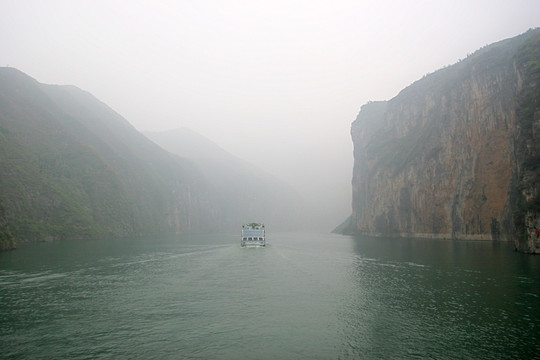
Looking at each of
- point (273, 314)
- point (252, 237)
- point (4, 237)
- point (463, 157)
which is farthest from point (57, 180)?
point (463, 157)

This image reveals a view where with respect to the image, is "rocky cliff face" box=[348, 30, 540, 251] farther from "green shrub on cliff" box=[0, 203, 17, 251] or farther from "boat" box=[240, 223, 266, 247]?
"green shrub on cliff" box=[0, 203, 17, 251]

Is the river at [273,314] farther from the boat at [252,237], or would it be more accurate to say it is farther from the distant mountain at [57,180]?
the distant mountain at [57,180]

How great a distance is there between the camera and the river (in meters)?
17.1

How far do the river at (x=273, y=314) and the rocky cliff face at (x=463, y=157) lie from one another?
35590 mm

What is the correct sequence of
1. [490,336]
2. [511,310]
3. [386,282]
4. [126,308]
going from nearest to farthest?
[490,336] → [511,310] → [126,308] → [386,282]

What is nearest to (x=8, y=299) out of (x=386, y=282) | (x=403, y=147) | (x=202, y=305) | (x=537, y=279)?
(x=202, y=305)

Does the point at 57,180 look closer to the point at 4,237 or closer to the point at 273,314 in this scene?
the point at 4,237

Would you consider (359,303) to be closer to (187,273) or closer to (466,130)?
(187,273)

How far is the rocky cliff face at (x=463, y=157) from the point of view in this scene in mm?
78750

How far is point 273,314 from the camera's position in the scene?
23562 mm

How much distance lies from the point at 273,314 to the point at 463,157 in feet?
325

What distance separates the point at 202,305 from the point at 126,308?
5230 millimetres

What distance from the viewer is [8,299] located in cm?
2703

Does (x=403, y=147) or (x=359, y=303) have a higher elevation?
(x=403, y=147)
